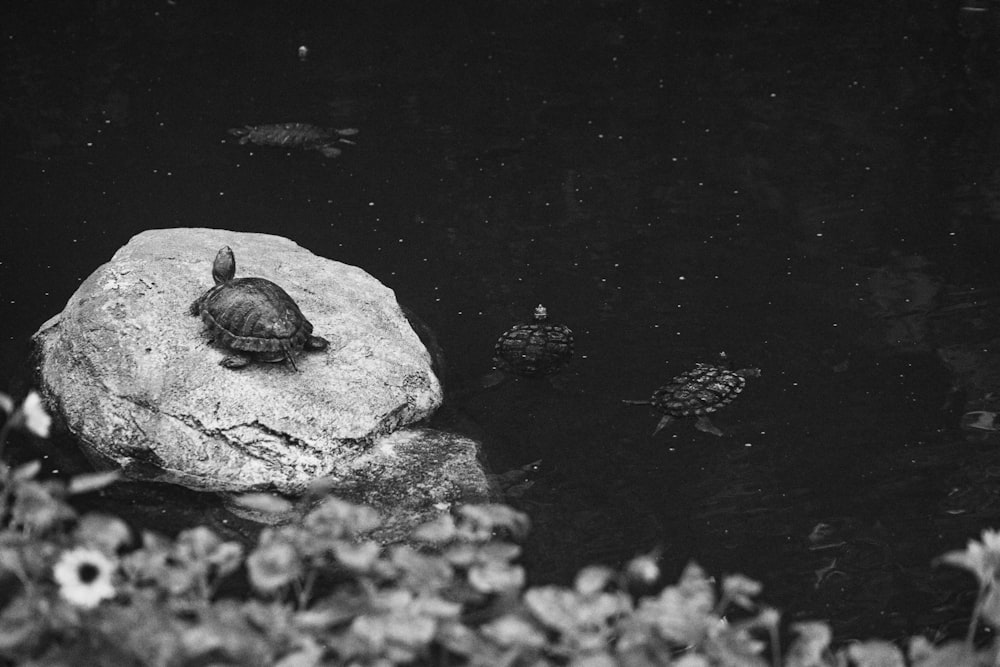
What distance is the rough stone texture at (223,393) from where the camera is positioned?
456 centimetres

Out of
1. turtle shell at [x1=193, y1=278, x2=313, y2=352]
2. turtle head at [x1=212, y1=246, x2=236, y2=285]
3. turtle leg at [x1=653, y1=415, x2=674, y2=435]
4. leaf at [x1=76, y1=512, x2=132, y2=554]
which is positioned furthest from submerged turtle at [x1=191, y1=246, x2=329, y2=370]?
leaf at [x1=76, y1=512, x2=132, y2=554]

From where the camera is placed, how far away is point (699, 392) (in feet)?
16.5

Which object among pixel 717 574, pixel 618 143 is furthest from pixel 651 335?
pixel 618 143

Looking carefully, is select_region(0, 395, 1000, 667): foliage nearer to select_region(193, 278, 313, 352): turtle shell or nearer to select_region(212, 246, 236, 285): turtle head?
select_region(193, 278, 313, 352): turtle shell

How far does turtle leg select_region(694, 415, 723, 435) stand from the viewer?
496 centimetres

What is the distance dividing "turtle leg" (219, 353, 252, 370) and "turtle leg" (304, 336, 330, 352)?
0.30 metres

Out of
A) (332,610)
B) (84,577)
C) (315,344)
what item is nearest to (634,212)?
(315,344)

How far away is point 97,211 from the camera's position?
7164 millimetres

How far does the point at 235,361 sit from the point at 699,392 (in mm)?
2347

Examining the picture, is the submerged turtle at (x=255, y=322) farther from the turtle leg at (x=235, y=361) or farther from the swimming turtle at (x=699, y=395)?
the swimming turtle at (x=699, y=395)

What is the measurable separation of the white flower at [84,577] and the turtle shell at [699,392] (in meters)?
3.55

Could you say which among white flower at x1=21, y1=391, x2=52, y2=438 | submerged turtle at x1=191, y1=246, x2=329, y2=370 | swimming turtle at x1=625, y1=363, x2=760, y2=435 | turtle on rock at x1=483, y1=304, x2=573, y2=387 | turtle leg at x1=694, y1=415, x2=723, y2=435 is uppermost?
white flower at x1=21, y1=391, x2=52, y2=438

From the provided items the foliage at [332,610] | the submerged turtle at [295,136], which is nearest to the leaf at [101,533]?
the foliage at [332,610]

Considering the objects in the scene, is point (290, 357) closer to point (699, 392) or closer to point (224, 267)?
point (224, 267)
